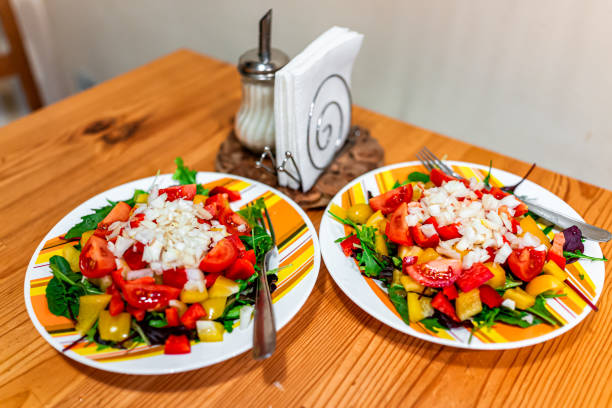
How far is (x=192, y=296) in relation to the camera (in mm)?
823

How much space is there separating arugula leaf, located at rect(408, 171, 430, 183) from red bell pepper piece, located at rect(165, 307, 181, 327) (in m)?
0.70

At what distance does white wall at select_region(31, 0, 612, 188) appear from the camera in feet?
5.52

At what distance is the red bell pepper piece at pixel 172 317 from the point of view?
0.80 metres

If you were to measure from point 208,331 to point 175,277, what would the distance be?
0.41 feet

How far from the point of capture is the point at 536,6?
1665 millimetres

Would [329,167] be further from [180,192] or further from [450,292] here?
[450,292]

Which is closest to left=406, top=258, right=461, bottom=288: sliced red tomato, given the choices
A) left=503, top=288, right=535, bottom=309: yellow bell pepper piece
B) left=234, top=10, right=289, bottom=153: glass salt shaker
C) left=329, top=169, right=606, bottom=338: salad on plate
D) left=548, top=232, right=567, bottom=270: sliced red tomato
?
left=329, top=169, right=606, bottom=338: salad on plate

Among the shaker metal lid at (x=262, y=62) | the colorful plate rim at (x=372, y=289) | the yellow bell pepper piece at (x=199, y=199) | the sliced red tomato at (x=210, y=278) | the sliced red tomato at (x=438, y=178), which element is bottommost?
the colorful plate rim at (x=372, y=289)

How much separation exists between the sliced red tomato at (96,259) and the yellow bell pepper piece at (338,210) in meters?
0.50

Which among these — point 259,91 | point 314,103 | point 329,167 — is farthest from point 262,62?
point 329,167

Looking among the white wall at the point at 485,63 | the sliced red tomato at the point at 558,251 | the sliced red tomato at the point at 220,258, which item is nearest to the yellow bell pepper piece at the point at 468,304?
the sliced red tomato at the point at 558,251

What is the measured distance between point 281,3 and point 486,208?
1.78m

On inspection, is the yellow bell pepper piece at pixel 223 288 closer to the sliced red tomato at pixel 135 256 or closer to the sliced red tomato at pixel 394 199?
the sliced red tomato at pixel 135 256

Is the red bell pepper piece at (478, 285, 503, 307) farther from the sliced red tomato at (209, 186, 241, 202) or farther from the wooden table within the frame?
the sliced red tomato at (209, 186, 241, 202)
